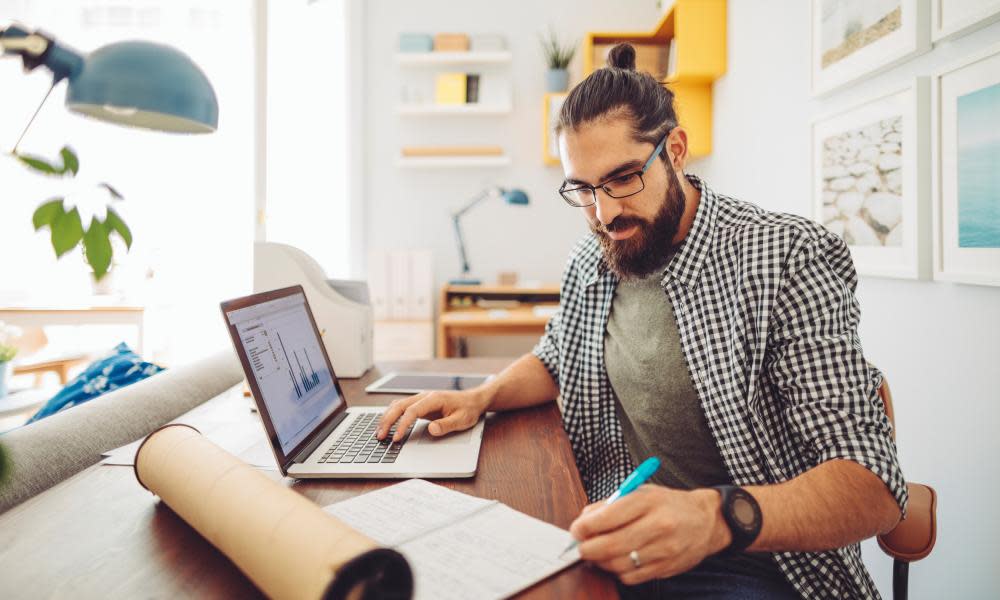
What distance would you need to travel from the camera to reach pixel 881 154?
154 centimetres

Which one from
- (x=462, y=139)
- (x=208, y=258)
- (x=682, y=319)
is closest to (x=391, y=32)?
(x=462, y=139)

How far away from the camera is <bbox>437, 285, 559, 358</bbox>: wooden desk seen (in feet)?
9.97

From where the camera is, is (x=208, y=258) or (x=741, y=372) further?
(x=208, y=258)

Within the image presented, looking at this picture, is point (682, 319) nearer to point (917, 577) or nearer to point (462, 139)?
point (917, 577)

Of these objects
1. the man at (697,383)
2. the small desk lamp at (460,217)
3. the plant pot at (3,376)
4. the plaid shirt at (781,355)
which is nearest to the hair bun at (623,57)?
the man at (697,383)

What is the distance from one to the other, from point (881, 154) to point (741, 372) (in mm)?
1028

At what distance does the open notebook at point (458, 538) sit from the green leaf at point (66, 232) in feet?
1.24

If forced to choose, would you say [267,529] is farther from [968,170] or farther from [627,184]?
[968,170]

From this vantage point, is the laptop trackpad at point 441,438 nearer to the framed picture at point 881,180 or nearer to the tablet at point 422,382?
the tablet at point 422,382

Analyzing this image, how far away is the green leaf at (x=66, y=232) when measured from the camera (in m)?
0.39

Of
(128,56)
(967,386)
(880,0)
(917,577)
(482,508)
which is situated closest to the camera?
(128,56)

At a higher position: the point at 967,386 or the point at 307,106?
the point at 307,106

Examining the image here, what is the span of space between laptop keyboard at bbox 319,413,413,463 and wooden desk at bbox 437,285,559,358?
202cm

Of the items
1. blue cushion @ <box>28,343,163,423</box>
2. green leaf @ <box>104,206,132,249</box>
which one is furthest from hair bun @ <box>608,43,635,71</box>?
blue cushion @ <box>28,343,163,423</box>
